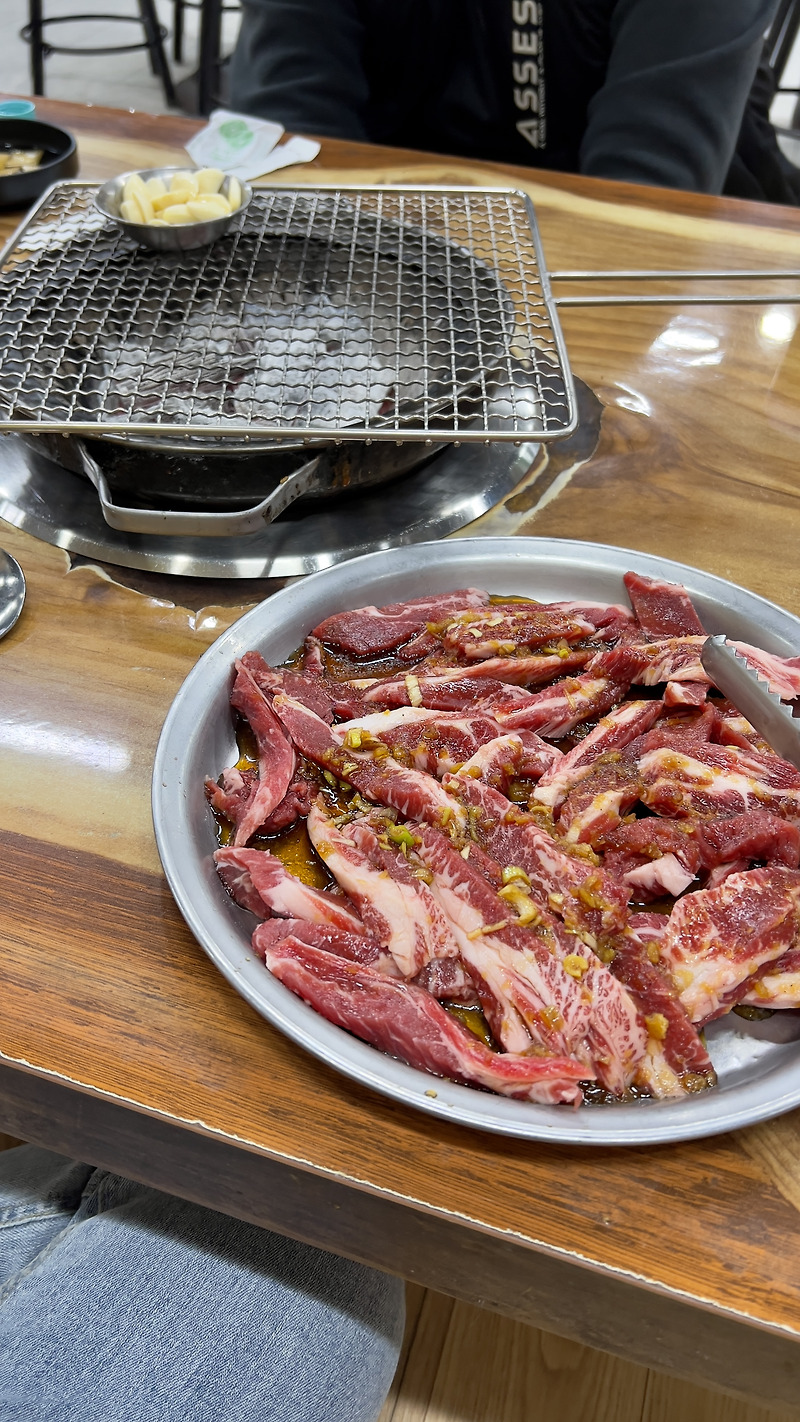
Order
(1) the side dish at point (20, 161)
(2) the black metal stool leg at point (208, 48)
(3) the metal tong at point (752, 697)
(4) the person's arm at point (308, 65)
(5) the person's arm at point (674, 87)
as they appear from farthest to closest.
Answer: (2) the black metal stool leg at point (208, 48) < (4) the person's arm at point (308, 65) < (5) the person's arm at point (674, 87) < (1) the side dish at point (20, 161) < (3) the metal tong at point (752, 697)

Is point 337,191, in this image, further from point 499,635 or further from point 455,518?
point 499,635

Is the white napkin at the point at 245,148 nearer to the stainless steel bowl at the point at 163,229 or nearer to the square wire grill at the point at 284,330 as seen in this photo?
the square wire grill at the point at 284,330

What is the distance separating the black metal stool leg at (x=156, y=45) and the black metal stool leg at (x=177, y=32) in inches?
24.9

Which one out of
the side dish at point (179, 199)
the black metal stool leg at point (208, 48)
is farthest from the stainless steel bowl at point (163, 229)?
the black metal stool leg at point (208, 48)

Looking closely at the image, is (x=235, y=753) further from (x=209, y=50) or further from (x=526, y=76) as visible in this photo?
(x=209, y=50)

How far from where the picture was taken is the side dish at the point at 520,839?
45.5 inches

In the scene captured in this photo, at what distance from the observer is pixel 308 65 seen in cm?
362

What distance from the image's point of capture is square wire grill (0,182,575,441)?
179 cm

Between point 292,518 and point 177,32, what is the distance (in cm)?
904

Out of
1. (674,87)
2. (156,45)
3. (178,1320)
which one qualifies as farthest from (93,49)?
(178,1320)

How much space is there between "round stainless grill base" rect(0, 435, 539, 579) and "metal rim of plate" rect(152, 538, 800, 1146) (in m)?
0.18

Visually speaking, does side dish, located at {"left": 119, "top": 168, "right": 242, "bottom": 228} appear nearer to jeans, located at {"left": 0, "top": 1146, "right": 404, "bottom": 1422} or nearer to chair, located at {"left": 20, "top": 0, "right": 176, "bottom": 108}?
jeans, located at {"left": 0, "top": 1146, "right": 404, "bottom": 1422}

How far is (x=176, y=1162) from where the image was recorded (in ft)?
3.95

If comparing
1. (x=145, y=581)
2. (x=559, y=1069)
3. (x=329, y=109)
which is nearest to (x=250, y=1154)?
(x=559, y=1069)
